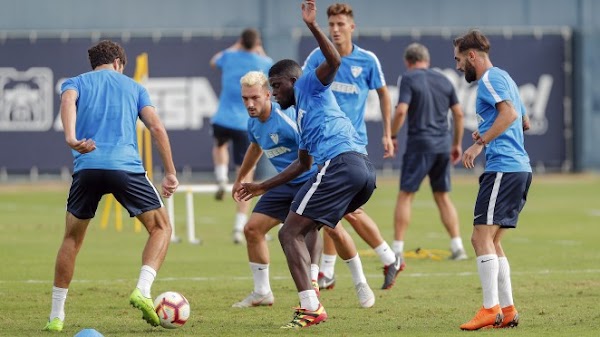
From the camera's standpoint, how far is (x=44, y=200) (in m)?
26.0

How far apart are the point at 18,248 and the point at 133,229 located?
321 cm

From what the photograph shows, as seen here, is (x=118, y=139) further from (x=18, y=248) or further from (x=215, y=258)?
(x=18, y=248)

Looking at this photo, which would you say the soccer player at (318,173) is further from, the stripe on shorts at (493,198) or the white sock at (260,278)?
the white sock at (260,278)

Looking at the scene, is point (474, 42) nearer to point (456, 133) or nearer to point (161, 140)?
point (161, 140)

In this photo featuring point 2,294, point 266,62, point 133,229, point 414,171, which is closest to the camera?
point 2,294

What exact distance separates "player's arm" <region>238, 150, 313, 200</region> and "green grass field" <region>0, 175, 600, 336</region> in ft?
3.31

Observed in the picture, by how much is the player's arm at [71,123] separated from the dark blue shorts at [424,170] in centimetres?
620

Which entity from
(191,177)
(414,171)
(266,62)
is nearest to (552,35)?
(191,177)

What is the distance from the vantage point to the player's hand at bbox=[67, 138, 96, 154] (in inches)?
372

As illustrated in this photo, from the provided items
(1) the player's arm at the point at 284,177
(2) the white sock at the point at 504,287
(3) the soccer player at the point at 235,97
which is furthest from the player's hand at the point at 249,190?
(3) the soccer player at the point at 235,97

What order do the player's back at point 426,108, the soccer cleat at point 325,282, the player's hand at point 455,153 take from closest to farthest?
the soccer cleat at point 325,282, the player's back at point 426,108, the player's hand at point 455,153

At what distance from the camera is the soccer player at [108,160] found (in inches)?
385

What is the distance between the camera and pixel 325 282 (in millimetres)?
12688

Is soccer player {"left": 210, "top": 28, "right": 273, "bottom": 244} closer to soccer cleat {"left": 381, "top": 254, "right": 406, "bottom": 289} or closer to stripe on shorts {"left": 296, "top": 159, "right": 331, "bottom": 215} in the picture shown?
soccer cleat {"left": 381, "top": 254, "right": 406, "bottom": 289}
